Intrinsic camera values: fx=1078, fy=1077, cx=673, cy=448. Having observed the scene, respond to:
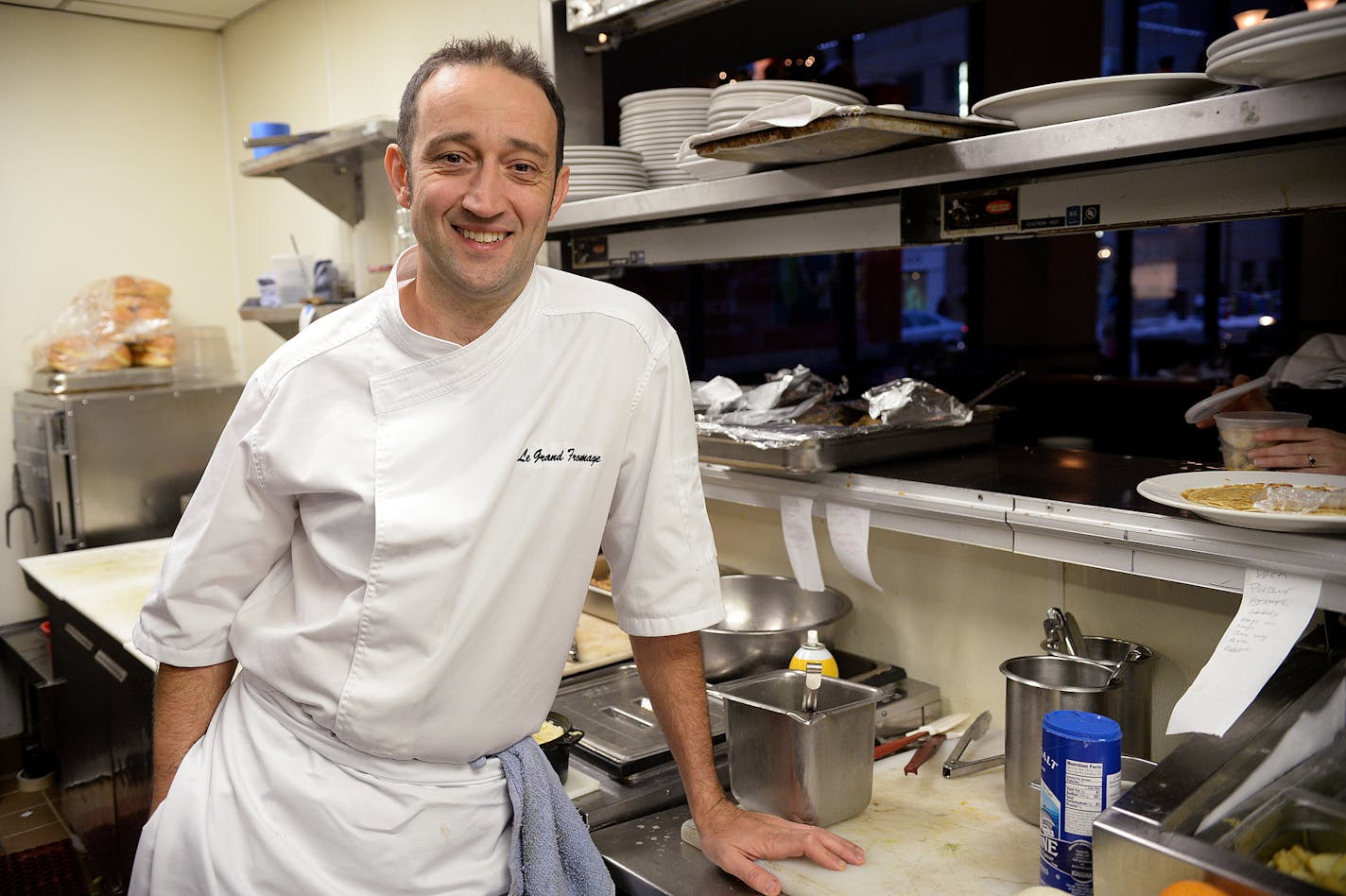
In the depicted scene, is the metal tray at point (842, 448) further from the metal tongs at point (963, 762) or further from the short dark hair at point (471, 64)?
the short dark hair at point (471, 64)

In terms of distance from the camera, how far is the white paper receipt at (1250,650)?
49.9 inches

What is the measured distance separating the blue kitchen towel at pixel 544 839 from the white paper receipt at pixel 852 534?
64cm

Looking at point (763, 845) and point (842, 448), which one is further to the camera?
point (842, 448)

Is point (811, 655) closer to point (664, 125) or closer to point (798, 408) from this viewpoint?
point (798, 408)

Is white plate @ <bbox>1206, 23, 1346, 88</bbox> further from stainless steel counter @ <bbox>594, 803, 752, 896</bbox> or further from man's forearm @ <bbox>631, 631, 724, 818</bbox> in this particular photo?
stainless steel counter @ <bbox>594, 803, 752, 896</bbox>

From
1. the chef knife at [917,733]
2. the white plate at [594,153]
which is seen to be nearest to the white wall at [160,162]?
the white plate at [594,153]

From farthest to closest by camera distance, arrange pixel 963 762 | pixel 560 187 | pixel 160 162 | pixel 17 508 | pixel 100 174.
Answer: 1. pixel 160 162
2. pixel 100 174
3. pixel 17 508
4. pixel 963 762
5. pixel 560 187

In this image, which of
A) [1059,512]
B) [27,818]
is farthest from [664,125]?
[27,818]

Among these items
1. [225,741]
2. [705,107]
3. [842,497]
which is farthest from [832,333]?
[225,741]

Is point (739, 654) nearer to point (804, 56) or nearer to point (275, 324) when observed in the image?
point (804, 56)

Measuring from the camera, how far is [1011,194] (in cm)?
169

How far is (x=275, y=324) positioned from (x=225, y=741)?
2579 mm

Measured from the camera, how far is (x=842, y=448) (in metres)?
1.84

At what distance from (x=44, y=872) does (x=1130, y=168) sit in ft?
12.1
